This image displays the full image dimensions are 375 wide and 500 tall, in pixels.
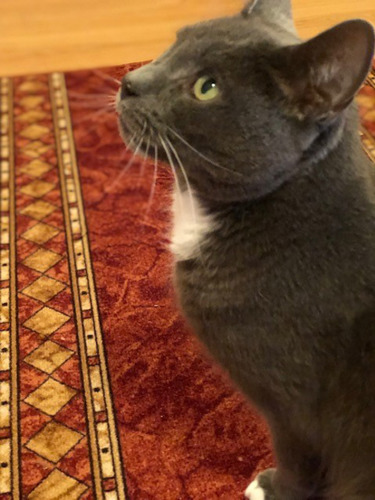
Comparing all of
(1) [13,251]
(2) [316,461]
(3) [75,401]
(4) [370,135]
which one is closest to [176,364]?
(3) [75,401]

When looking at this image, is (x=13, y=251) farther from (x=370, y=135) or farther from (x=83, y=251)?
(x=370, y=135)

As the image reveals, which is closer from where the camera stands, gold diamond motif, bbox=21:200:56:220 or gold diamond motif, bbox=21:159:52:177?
gold diamond motif, bbox=21:200:56:220

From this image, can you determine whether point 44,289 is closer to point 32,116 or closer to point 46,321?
point 46,321

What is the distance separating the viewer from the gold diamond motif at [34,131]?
2.01 m

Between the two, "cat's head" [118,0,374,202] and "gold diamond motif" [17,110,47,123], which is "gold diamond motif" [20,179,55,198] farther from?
"cat's head" [118,0,374,202]

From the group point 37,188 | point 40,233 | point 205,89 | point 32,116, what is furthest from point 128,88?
point 32,116

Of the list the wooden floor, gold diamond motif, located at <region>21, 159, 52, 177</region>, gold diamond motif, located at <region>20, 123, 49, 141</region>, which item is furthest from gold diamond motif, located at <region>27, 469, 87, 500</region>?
gold diamond motif, located at <region>20, 123, 49, 141</region>

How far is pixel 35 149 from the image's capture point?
1.96 m

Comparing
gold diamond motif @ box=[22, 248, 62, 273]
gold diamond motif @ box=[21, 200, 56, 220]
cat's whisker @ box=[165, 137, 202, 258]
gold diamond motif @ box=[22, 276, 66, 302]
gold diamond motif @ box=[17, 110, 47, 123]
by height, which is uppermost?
gold diamond motif @ box=[17, 110, 47, 123]

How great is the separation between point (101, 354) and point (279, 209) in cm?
63

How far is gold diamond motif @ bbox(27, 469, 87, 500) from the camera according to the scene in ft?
3.69

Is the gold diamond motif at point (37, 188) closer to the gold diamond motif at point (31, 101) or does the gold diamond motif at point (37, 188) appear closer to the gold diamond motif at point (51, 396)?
the gold diamond motif at point (31, 101)

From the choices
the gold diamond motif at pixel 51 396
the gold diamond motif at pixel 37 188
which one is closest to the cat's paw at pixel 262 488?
the gold diamond motif at pixel 51 396

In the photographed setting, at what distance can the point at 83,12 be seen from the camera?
1.68 meters
